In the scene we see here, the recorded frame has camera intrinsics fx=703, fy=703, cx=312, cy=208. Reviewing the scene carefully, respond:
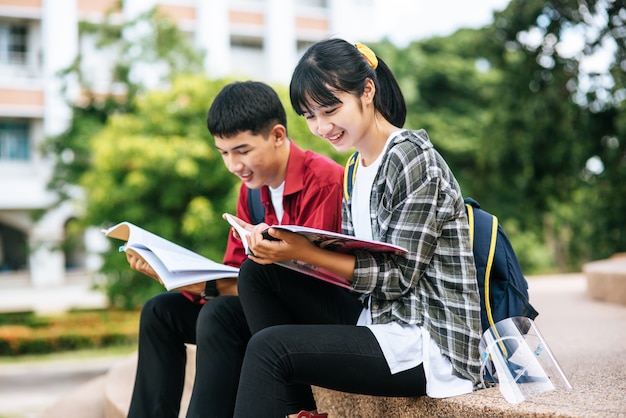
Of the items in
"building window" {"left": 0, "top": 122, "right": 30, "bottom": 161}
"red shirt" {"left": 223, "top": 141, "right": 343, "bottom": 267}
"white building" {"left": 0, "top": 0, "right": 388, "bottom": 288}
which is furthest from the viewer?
"building window" {"left": 0, "top": 122, "right": 30, "bottom": 161}

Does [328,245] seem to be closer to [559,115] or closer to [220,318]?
[220,318]

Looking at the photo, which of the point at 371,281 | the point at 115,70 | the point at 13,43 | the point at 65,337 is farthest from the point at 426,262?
the point at 13,43

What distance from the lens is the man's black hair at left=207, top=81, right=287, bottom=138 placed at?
218cm

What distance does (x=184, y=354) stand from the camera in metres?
2.28

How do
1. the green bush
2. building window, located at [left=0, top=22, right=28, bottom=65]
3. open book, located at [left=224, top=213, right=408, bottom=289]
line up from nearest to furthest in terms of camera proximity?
open book, located at [left=224, top=213, right=408, bottom=289] → the green bush → building window, located at [left=0, top=22, right=28, bottom=65]

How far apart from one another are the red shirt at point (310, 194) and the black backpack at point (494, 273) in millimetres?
424

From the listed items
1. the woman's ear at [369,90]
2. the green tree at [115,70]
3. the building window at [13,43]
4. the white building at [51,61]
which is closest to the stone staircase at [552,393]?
the woman's ear at [369,90]

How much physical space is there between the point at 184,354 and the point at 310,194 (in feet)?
2.22

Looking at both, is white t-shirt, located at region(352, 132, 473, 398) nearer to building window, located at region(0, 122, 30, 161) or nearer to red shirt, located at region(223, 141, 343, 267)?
red shirt, located at region(223, 141, 343, 267)

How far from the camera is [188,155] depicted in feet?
32.8

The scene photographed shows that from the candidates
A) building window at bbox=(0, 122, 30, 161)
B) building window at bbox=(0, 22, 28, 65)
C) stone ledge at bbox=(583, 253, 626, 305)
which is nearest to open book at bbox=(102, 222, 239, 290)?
stone ledge at bbox=(583, 253, 626, 305)

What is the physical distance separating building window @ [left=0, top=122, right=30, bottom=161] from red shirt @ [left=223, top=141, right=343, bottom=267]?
18683 mm

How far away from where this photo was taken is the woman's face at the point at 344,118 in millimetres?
1813

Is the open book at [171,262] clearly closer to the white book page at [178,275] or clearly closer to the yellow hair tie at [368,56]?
the white book page at [178,275]
